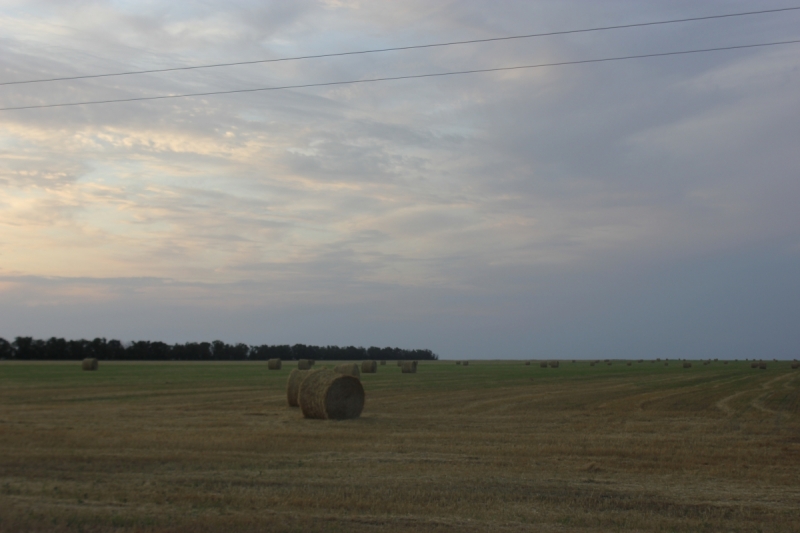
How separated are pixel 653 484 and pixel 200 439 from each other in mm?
8072

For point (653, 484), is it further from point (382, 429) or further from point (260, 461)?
point (382, 429)

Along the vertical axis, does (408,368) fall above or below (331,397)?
above

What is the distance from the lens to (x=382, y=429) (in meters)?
15.8

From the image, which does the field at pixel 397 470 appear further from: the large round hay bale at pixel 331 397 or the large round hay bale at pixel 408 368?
the large round hay bale at pixel 408 368

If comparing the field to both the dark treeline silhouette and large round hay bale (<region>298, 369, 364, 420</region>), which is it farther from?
the dark treeline silhouette

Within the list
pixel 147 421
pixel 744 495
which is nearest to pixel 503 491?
pixel 744 495

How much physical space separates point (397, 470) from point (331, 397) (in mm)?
8553

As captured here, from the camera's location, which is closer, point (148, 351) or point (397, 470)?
point (397, 470)

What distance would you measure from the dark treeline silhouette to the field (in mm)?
77971

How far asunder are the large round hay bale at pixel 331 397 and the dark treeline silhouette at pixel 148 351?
81.0 meters

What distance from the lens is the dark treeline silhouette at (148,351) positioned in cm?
8919

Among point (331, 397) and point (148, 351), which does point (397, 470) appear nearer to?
point (331, 397)

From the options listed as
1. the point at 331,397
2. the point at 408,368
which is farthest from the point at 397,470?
the point at 408,368

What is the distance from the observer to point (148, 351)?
100875 mm
